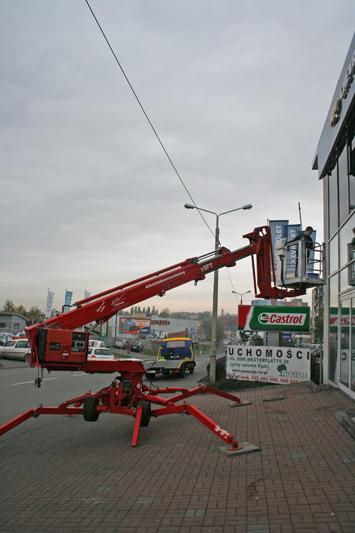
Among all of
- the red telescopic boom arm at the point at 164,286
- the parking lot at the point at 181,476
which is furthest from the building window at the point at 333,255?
the parking lot at the point at 181,476

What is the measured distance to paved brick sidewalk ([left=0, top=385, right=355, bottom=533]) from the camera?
14.7ft

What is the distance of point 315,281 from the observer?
12.2 meters

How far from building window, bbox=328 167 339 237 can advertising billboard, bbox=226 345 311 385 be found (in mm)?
4919

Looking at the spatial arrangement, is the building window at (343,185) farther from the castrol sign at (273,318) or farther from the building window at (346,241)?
the castrol sign at (273,318)

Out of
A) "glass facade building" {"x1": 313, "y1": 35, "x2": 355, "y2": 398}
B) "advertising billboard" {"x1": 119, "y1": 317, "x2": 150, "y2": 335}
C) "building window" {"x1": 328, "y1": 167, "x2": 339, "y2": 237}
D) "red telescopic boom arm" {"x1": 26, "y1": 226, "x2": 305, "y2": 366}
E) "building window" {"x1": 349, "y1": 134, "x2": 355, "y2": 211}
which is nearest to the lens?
"red telescopic boom arm" {"x1": 26, "y1": 226, "x2": 305, "y2": 366}

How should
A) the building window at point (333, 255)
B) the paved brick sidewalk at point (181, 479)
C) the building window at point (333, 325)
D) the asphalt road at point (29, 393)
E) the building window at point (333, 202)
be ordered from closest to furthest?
the paved brick sidewalk at point (181, 479) < the asphalt road at point (29, 393) < the building window at point (333, 325) < the building window at point (333, 255) < the building window at point (333, 202)

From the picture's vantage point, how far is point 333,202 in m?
13.5

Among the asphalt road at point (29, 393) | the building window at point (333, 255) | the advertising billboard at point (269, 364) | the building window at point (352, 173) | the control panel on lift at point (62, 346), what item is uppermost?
the building window at point (352, 173)

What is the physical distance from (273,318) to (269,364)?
2479mm

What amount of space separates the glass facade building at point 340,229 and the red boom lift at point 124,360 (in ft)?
6.06

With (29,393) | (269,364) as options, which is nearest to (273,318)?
(269,364)

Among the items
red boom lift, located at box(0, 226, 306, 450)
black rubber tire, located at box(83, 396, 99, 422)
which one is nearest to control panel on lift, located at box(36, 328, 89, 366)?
red boom lift, located at box(0, 226, 306, 450)

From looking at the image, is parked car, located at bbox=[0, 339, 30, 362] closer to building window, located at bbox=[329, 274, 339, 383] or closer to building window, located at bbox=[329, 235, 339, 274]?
building window, located at bbox=[329, 274, 339, 383]

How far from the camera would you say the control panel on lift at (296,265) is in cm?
1175
